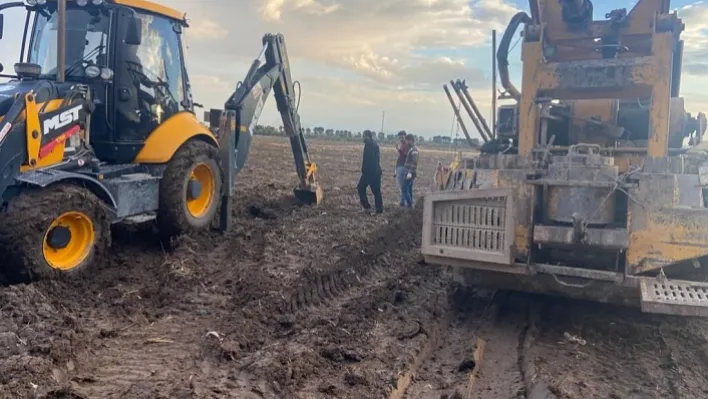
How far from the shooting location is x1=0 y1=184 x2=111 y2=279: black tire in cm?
551

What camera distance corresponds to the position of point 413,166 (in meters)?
12.2

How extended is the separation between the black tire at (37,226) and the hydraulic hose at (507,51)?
4.71 metres

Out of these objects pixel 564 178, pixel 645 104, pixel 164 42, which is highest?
pixel 164 42

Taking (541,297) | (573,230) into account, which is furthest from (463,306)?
(573,230)

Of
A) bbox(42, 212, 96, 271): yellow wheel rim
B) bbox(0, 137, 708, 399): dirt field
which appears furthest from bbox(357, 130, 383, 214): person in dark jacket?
bbox(42, 212, 96, 271): yellow wheel rim

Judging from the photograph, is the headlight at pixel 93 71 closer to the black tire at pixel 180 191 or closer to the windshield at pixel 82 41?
the windshield at pixel 82 41

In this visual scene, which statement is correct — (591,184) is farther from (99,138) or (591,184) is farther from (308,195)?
(308,195)

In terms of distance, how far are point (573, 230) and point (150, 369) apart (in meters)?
3.30

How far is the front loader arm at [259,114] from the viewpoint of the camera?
29.8 ft

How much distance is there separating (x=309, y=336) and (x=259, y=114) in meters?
5.88

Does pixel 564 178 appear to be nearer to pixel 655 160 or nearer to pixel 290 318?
pixel 655 160

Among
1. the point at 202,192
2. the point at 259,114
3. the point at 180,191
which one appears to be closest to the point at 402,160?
the point at 259,114

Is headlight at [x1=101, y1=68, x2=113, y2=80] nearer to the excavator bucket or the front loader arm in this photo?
the front loader arm

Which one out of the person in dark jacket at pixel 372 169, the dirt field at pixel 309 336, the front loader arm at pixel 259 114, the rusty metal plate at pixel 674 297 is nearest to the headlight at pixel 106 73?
the dirt field at pixel 309 336
